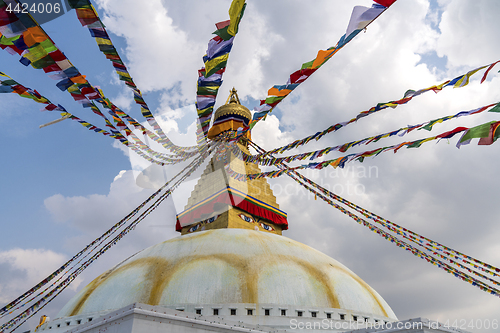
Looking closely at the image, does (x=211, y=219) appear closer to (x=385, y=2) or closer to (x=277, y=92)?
(x=277, y=92)

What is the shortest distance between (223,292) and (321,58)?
5563 millimetres

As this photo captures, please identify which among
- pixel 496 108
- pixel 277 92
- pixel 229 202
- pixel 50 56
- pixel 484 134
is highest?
pixel 229 202

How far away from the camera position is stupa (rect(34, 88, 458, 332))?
6035 millimetres

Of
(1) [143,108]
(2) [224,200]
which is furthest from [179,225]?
(1) [143,108]

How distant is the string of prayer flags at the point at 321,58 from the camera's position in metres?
4.11

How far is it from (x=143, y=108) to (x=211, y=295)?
17.1 ft

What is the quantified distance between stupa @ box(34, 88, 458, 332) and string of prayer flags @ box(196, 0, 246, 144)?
4055 mm

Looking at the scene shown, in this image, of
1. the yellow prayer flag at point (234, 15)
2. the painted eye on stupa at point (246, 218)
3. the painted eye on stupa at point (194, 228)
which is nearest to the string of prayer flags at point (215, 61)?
the yellow prayer flag at point (234, 15)

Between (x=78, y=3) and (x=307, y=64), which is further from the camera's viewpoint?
(x=307, y=64)

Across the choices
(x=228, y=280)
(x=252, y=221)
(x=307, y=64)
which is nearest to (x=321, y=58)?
(x=307, y=64)

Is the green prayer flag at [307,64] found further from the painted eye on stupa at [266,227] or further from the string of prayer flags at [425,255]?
the painted eye on stupa at [266,227]

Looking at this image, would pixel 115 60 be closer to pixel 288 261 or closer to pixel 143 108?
pixel 143 108

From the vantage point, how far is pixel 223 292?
7.20 meters

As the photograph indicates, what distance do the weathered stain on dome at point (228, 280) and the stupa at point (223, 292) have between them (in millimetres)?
23
